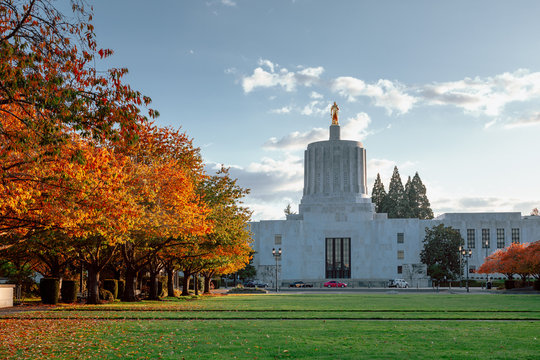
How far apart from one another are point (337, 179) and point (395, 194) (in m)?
24.6

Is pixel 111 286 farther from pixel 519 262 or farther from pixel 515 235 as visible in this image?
pixel 515 235

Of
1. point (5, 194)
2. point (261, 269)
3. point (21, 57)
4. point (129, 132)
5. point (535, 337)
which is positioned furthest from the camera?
point (261, 269)

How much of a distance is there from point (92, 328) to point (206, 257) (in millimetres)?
26178

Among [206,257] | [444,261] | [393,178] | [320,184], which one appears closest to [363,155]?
[320,184]

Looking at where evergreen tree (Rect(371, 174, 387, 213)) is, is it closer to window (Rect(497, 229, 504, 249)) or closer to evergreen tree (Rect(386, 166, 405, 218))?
evergreen tree (Rect(386, 166, 405, 218))

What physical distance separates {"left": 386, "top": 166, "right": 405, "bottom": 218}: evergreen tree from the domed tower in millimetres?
18194

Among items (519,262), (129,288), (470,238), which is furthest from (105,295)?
(470,238)

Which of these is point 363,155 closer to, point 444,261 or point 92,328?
point 444,261

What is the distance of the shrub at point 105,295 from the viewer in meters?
38.9

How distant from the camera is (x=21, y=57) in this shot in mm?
12914

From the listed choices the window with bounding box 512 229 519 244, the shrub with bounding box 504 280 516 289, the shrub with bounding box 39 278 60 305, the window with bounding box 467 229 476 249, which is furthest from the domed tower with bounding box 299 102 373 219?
the shrub with bounding box 39 278 60 305

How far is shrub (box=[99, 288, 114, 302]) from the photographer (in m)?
38.9

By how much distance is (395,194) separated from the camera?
5482 inches

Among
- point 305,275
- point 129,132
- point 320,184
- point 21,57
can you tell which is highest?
point 320,184
